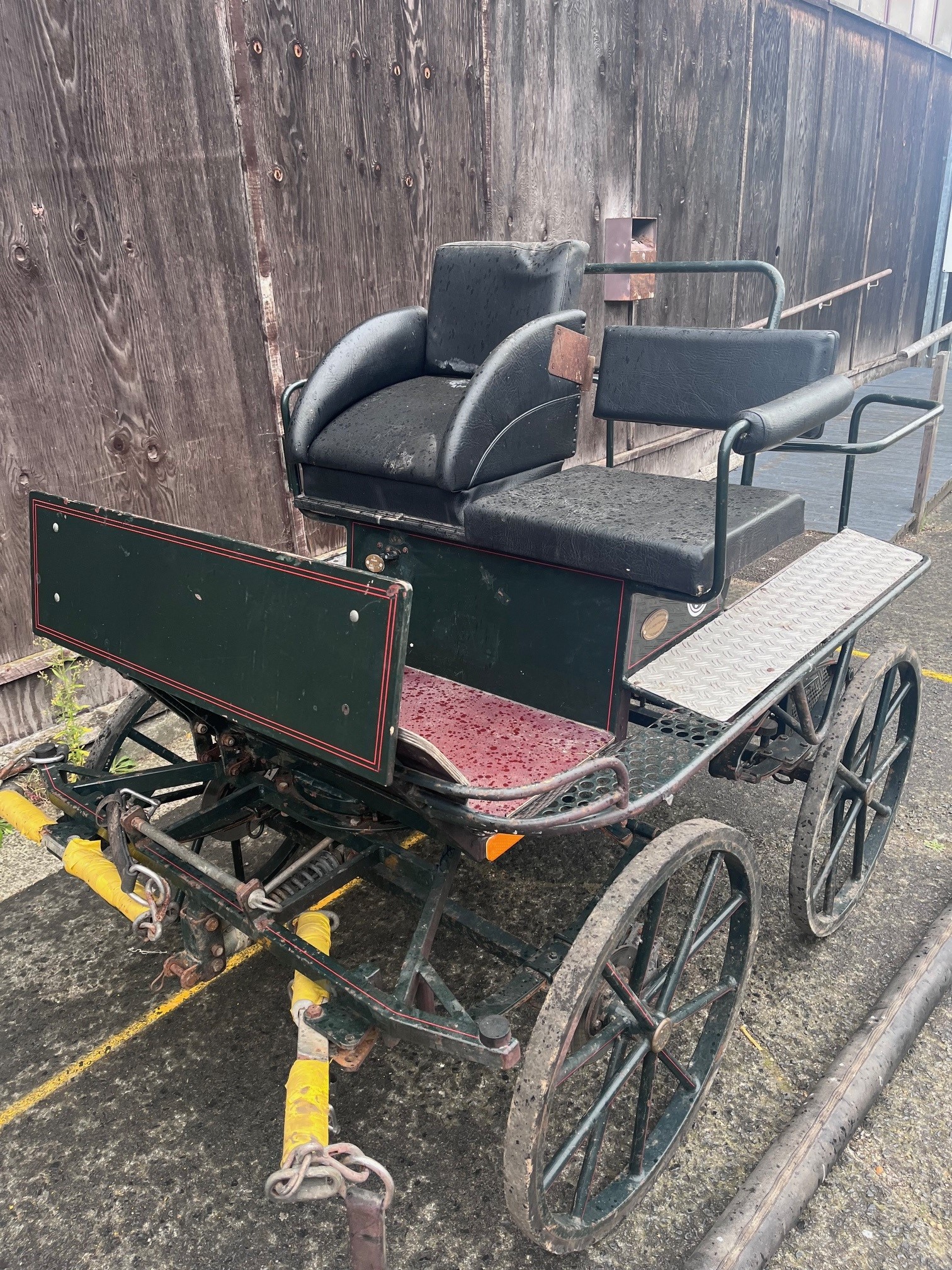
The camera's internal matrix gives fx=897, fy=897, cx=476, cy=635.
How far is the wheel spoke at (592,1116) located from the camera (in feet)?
5.70

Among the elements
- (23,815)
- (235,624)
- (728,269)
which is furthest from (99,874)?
(728,269)

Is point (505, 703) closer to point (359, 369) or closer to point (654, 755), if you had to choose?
point (654, 755)

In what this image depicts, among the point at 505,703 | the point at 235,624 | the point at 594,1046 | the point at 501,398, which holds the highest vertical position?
the point at 501,398

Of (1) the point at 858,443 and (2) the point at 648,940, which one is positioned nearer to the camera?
(2) the point at 648,940

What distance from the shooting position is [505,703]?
2.46m

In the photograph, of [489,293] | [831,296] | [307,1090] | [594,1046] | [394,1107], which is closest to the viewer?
[307,1090]

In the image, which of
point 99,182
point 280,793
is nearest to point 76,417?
point 99,182

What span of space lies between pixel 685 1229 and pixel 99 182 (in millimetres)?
3800

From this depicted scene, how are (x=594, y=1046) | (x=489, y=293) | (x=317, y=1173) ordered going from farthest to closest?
(x=489, y=293)
(x=594, y=1046)
(x=317, y=1173)

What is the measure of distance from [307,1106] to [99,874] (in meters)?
0.77

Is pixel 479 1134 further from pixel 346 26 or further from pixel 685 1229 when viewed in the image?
pixel 346 26

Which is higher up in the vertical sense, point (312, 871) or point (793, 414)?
point (793, 414)

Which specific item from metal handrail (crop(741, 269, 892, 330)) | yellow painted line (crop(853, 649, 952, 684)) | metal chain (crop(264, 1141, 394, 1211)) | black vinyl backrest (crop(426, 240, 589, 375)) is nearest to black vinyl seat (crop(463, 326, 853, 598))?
black vinyl backrest (crop(426, 240, 589, 375))

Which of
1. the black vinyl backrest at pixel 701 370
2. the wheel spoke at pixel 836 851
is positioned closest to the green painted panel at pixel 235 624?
the wheel spoke at pixel 836 851
